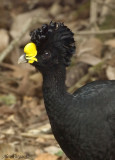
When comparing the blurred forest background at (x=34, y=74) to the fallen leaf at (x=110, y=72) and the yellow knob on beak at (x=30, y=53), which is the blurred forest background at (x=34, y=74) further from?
the yellow knob on beak at (x=30, y=53)

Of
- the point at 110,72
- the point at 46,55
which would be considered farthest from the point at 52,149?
the point at 46,55

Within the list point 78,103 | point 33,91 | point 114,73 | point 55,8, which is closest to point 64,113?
point 78,103

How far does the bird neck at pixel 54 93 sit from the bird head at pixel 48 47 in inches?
2.9

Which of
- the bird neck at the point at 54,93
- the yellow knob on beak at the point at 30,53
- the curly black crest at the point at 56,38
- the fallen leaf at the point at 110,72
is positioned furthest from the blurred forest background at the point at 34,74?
the curly black crest at the point at 56,38

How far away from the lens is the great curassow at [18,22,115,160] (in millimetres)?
4035

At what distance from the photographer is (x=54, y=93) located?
13.5ft

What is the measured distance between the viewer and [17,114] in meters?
6.40

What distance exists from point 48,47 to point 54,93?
1.38ft

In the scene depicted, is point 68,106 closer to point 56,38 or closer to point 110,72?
point 56,38

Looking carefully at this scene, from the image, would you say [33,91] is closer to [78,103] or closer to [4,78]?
[4,78]

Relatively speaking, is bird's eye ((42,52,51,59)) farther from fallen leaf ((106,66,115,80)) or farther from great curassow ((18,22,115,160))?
fallen leaf ((106,66,115,80))

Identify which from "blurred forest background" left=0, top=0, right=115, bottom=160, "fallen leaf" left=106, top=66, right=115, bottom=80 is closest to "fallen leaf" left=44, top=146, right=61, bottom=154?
"blurred forest background" left=0, top=0, right=115, bottom=160

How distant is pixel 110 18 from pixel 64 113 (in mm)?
4414

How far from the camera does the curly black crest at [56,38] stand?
4.01m
